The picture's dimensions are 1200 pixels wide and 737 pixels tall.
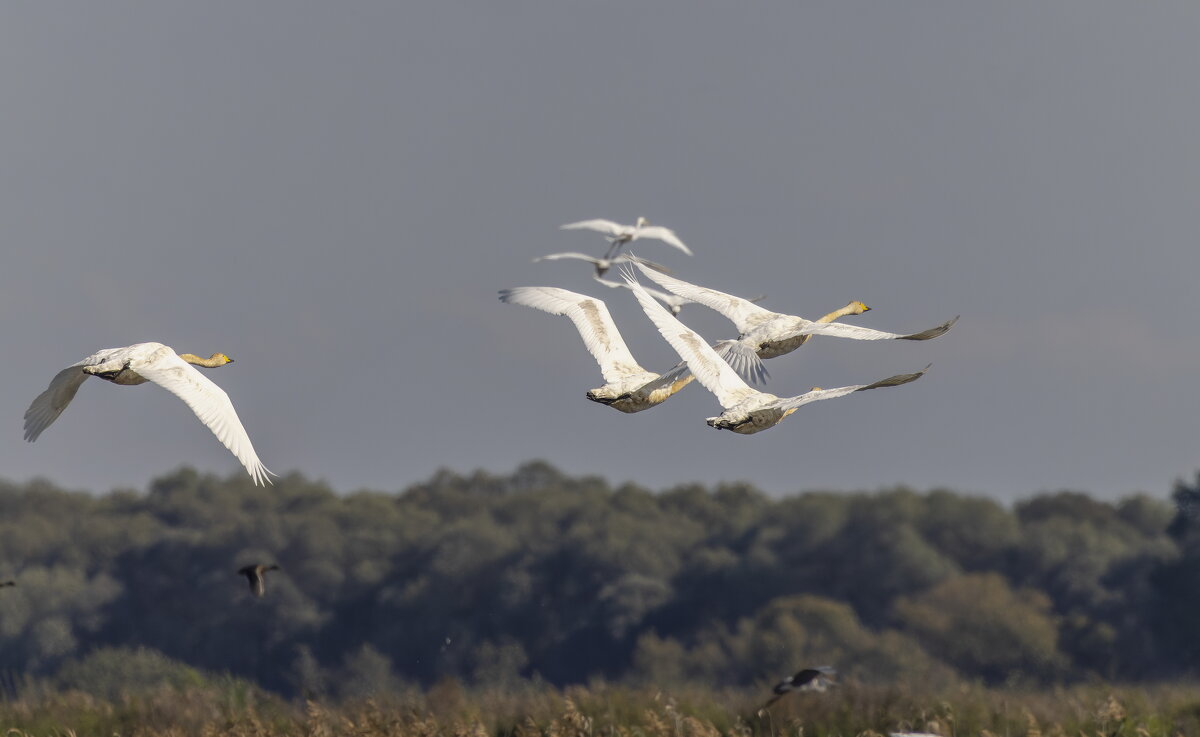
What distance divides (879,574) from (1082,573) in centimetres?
838

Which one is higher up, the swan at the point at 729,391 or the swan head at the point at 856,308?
the swan head at the point at 856,308

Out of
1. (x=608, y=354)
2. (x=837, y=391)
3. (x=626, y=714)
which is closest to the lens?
(x=837, y=391)

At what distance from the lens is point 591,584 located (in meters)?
87.9

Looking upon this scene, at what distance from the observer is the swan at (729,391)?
17875 mm

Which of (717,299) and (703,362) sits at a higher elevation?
(717,299)

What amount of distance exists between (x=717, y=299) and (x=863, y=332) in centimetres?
396

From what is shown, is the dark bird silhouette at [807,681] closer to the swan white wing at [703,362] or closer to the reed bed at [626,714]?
the reed bed at [626,714]

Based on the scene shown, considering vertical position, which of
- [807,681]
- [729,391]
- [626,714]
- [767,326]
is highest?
[767,326]

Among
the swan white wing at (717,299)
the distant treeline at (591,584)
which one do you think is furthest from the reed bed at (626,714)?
the distant treeline at (591,584)

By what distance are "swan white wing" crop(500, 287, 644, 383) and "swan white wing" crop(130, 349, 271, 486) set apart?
411cm

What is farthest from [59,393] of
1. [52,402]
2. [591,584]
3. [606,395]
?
[591,584]

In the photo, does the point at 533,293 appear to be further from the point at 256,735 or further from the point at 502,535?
the point at 502,535

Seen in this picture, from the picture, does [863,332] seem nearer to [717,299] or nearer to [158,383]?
[717,299]

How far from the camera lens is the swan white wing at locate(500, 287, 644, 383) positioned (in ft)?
70.5
